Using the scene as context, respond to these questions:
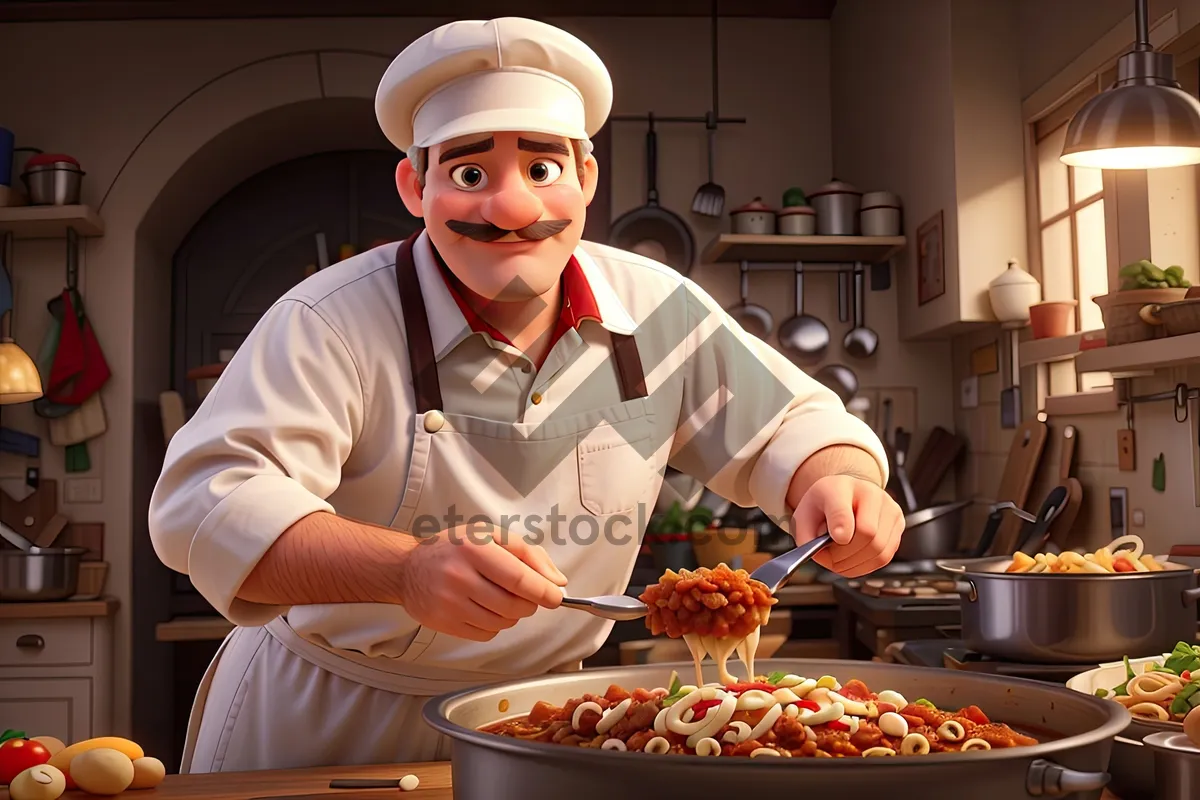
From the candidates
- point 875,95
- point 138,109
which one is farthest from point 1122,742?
point 138,109

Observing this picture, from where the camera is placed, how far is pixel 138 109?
426 centimetres

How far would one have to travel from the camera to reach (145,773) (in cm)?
107

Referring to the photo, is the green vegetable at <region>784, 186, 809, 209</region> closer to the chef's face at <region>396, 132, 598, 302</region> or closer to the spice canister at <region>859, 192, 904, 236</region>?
the spice canister at <region>859, 192, 904, 236</region>

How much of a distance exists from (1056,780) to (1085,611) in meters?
1.05

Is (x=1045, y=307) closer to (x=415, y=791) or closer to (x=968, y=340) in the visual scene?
(x=968, y=340)

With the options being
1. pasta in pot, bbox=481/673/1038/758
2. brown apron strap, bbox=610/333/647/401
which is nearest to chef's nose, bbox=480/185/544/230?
brown apron strap, bbox=610/333/647/401

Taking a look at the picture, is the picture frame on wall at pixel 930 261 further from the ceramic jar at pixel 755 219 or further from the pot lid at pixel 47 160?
the pot lid at pixel 47 160

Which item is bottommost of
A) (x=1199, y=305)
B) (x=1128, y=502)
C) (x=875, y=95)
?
(x=1128, y=502)

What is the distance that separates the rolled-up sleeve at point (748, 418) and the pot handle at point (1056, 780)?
0.65 metres

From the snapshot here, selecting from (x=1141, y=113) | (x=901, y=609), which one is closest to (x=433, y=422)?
(x=1141, y=113)

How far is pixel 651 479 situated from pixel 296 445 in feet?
1.60

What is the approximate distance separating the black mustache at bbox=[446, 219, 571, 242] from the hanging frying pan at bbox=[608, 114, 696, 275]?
2.78 m

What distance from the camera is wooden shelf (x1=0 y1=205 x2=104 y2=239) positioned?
3896 mm

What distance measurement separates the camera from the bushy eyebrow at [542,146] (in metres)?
1.33
